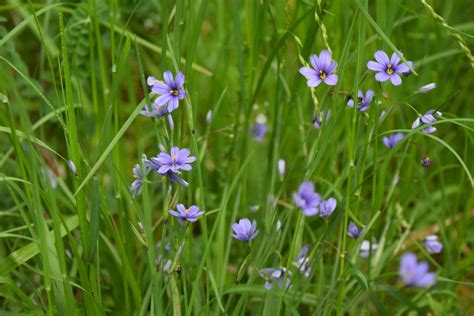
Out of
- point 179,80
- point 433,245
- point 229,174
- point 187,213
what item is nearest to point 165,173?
point 187,213

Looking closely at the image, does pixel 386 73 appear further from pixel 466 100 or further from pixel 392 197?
pixel 466 100

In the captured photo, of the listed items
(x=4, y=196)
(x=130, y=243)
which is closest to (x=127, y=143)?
(x=4, y=196)

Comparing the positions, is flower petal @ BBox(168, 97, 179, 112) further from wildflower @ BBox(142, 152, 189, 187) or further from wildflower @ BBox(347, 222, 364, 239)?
wildflower @ BBox(347, 222, 364, 239)

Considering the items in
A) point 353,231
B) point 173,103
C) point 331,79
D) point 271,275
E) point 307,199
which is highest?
point 331,79

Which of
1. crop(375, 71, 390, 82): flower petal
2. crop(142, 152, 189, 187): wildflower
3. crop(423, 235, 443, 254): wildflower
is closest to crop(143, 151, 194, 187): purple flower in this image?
crop(142, 152, 189, 187): wildflower

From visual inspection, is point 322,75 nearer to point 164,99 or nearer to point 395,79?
point 395,79

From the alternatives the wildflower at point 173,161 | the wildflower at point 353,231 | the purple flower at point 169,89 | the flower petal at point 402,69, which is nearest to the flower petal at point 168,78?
the purple flower at point 169,89
